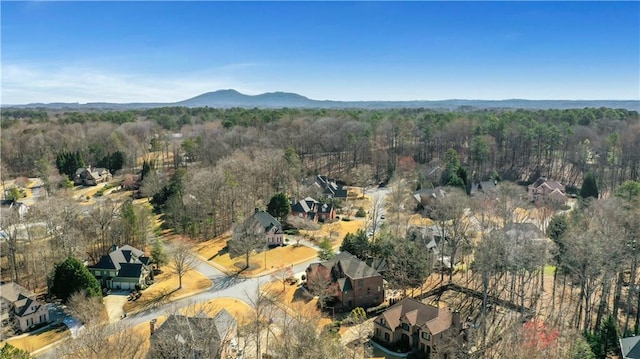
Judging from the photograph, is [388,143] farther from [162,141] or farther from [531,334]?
[531,334]

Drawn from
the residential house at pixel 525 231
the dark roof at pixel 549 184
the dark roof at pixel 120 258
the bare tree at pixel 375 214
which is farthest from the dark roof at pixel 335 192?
the dark roof at pixel 120 258

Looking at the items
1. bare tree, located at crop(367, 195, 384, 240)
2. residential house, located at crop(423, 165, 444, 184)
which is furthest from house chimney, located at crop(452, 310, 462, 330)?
residential house, located at crop(423, 165, 444, 184)

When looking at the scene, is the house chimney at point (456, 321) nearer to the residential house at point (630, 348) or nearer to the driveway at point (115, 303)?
the residential house at point (630, 348)

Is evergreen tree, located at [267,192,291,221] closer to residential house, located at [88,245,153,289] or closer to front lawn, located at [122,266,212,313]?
front lawn, located at [122,266,212,313]

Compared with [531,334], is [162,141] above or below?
above

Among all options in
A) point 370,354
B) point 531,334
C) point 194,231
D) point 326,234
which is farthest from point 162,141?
point 531,334

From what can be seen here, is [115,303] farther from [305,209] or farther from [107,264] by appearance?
[305,209]
